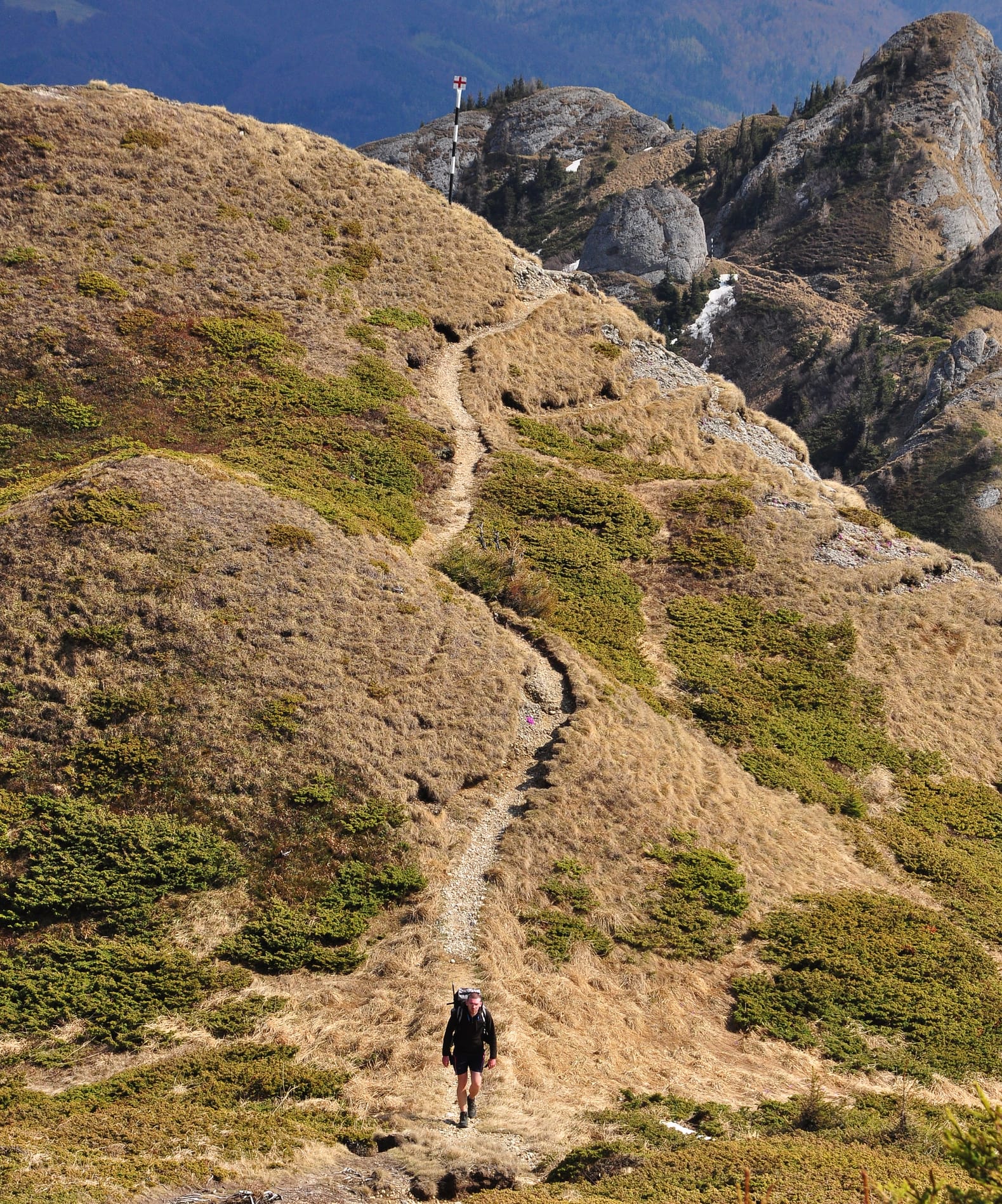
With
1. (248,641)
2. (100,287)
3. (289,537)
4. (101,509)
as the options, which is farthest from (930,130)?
(248,641)

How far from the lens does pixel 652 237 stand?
152500 mm

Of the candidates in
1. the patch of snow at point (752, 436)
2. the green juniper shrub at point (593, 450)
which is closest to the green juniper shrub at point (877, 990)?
the green juniper shrub at point (593, 450)

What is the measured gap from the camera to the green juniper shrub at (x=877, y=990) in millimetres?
20469

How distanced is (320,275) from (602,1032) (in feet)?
144

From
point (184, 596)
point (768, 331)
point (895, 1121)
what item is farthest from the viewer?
point (768, 331)

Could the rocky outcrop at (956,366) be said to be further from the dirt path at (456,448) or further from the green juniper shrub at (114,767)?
the green juniper shrub at (114,767)

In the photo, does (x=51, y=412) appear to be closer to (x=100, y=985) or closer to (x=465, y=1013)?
(x=100, y=985)

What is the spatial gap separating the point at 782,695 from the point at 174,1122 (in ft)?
88.2

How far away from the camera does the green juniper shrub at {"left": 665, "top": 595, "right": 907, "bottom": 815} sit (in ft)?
108

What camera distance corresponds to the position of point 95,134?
54594mm

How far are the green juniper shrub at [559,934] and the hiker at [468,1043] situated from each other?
20.3 ft

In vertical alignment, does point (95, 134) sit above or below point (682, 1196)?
above

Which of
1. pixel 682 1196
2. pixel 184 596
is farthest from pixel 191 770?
pixel 682 1196

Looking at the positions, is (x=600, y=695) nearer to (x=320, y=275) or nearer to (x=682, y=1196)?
(x=682, y=1196)
